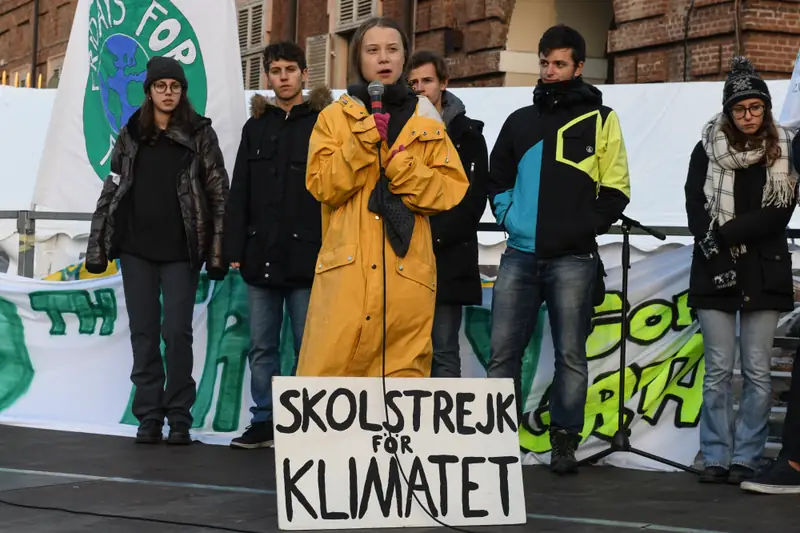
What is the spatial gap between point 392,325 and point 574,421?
5.36 ft

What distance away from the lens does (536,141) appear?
636 centimetres

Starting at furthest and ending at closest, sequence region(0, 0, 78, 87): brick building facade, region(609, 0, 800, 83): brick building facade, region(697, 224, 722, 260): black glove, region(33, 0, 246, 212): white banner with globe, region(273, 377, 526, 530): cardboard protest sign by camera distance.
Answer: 1. region(0, 0, 78, 87): brick building facade
2. region(609, 0, 800, 83): brick building facade
3. region(33, 0, 246, 212): white banner with globe
4. region(697, 224, 722, 260): black glove
5. region(273, 377, 526, 530): cardboard protest sign

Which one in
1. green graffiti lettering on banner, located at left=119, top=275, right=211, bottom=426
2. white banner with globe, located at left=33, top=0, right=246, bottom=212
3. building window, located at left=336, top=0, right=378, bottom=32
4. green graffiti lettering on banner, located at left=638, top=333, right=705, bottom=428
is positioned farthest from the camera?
building window, located at left=336, top=0, right=378, bottom=32

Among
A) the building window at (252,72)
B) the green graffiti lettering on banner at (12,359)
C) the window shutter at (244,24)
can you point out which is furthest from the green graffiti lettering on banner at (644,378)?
the window shutter at (244,24)

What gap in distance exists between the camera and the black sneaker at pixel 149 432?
7.16 meters

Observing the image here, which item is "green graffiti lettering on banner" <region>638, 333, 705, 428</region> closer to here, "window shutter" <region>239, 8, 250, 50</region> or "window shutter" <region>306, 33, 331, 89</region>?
"window shutter" <region>306, 33, 331, 89</region>

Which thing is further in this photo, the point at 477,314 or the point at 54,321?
the point at 54,321

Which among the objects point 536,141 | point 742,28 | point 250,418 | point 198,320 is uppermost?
point 742,28

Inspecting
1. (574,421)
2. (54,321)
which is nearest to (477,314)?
(574,421)

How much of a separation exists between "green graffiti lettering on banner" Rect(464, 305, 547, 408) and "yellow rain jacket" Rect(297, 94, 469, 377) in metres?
1.88

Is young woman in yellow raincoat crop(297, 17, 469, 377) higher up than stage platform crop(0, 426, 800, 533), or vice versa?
young woman in yellow raincoat crop(297, 17, 469, 377)

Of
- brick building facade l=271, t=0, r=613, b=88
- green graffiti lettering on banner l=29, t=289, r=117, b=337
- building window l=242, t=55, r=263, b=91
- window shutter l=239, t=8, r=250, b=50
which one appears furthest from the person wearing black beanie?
window shutter l=239, t=8, r=250, b=50

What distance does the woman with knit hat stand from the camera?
6.07 metres

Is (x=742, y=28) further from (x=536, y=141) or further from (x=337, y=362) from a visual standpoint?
(x=337, y=362)
